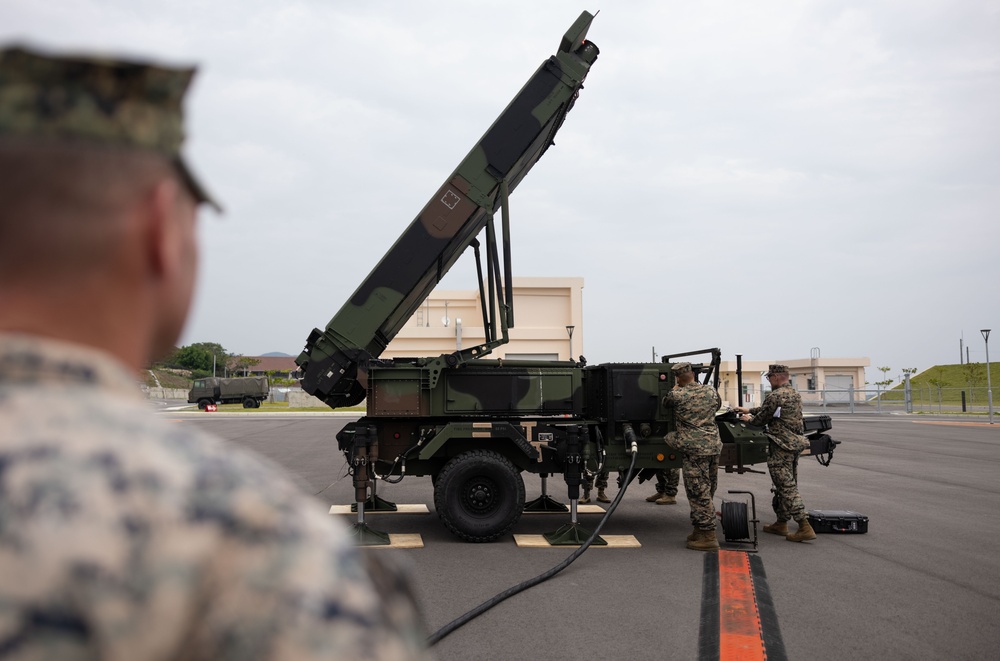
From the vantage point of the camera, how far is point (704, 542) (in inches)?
299

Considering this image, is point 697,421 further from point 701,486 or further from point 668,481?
point 668,481

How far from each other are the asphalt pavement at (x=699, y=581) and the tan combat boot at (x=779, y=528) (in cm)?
23

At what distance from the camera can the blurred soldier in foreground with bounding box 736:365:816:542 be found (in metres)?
8.18

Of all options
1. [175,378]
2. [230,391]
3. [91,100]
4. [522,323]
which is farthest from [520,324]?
[175,378]

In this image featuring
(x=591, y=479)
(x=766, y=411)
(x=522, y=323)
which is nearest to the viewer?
(x=766, y=411)

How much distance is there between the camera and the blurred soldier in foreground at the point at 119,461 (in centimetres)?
72

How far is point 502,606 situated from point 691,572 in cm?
196

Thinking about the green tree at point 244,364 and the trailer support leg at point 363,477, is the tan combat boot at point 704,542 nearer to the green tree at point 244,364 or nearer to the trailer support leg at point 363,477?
the trailer support leg at point 363,477

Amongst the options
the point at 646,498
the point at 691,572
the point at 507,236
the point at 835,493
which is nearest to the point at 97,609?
the point at 691,572

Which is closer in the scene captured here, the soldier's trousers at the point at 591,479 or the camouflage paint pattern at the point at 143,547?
the camouflage paint pattern at the point at 143,547

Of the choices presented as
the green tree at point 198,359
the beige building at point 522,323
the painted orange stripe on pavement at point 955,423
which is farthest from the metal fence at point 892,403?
the green tree at point 198,359

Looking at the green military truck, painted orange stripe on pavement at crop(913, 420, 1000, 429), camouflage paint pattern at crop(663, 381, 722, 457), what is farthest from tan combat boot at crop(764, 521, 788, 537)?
the green military truck

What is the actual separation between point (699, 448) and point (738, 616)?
8.49 ft

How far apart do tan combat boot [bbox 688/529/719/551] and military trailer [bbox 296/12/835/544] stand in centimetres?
83
